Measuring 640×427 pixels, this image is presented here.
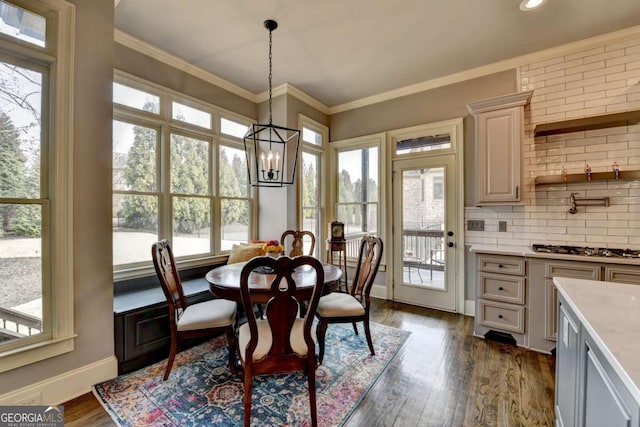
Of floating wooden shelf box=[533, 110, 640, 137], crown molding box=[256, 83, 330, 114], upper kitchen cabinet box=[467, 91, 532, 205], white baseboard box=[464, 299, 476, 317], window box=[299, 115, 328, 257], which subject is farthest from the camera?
A: window box=[299, 115, 328, 257]

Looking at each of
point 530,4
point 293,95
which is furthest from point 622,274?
point 293,95

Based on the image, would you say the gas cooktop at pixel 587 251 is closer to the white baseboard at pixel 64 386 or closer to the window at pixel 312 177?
the window at pixel 312 177

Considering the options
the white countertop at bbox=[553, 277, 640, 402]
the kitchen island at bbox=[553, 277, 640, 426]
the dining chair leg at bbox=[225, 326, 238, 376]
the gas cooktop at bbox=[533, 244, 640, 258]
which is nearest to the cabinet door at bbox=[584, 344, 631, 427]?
the kitchen island at bbox=[553, 277, 640, 426]

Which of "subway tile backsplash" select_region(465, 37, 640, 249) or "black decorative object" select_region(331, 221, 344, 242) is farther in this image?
"black decorative object" select_region(331, 221, 344, 242)

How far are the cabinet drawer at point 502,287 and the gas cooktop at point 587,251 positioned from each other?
39 cm

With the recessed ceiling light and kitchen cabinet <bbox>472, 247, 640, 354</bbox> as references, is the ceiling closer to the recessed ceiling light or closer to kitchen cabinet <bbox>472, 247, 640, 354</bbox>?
the recessed ceiling light

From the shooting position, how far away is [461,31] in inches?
105

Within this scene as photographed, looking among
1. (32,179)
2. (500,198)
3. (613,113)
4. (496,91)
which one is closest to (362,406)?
(500,198)

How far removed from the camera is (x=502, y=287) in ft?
9.11

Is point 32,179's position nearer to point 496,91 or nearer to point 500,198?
point 500,198

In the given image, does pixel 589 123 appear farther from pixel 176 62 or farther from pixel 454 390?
pixel 176 62

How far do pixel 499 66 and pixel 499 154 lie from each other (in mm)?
1142

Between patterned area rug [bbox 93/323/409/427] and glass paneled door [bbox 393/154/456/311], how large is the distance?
1481 millimetres

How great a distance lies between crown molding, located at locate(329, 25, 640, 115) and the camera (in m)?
2.68
